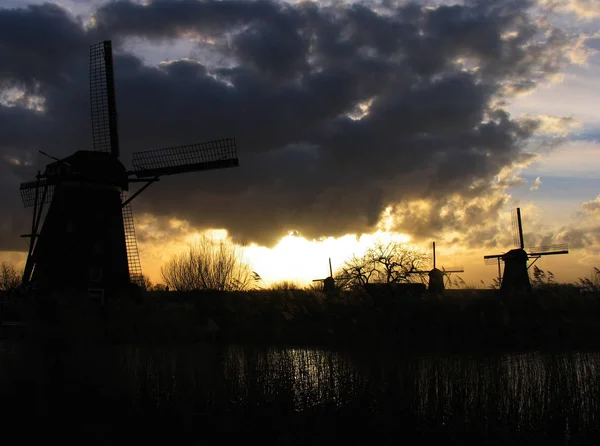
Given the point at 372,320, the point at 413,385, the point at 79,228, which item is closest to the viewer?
the point at 413,385

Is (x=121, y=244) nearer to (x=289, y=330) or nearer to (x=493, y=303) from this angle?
(x=289, y=330)

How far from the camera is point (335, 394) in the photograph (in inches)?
410

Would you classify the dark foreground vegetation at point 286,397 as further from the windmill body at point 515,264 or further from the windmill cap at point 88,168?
the windmill body at point 515,264

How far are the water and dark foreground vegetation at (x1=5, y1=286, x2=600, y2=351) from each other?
4623mm

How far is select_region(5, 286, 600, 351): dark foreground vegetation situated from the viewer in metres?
17.8

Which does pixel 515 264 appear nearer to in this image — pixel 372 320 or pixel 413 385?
pixel 372 320

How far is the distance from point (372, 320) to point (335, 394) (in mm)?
7419

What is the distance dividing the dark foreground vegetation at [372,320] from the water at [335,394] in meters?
4.62

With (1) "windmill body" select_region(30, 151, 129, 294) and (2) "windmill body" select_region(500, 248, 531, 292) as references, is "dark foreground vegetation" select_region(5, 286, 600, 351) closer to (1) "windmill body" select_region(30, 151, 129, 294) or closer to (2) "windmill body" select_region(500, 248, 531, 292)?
(1) "windmill body" select_region(30, 151, 129, 294)

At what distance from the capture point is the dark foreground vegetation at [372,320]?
1778cm

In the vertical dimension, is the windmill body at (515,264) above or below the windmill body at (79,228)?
below

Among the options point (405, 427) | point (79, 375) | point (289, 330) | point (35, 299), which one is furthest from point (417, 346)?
point (35, 299)

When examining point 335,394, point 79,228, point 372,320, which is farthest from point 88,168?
point 335,394

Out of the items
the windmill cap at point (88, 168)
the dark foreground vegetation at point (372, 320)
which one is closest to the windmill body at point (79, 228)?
the windmill cap at point (88, 168)
